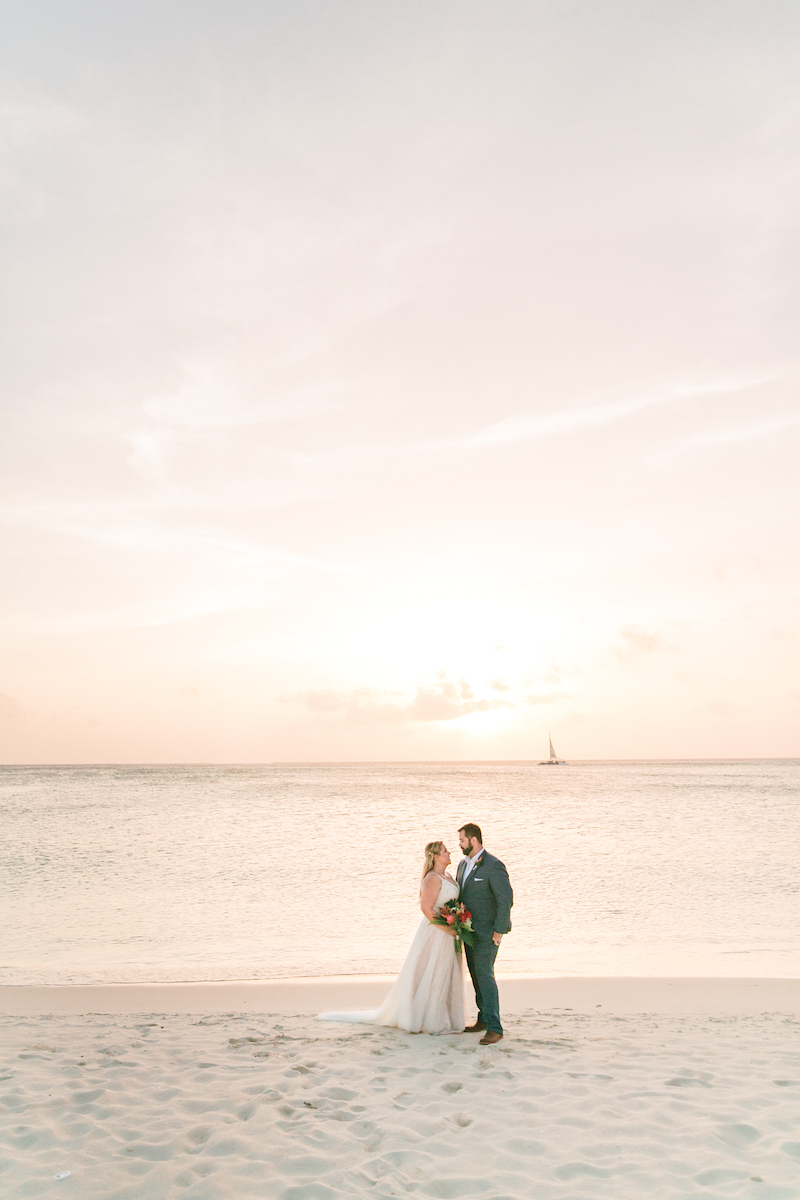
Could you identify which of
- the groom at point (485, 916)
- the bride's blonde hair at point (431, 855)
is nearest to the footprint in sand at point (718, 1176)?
the groom at point (485, 916)

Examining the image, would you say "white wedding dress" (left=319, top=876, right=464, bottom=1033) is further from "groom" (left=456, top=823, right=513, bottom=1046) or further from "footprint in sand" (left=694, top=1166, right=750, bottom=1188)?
"footprint in sand" (left=694, top=1166, right=750, bottom=1188)

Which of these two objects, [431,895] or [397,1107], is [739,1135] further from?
[431,895]

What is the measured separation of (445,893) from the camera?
773 cm

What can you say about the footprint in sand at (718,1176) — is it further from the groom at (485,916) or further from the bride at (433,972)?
the bride at (433,972)

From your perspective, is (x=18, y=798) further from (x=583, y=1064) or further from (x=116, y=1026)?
(x=583, y=1064)

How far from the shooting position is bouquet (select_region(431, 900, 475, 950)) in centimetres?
762

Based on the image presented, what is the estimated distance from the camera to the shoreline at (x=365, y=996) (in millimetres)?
Result: 9078

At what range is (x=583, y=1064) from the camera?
21.9 feet

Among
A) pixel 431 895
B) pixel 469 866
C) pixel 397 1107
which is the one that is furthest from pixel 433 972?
pixel 397 1107

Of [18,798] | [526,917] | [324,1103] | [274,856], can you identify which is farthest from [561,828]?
[18,798]

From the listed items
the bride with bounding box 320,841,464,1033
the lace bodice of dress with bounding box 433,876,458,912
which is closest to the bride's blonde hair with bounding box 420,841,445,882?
the bride with bounding box 320,841,464,1033

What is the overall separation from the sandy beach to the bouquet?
3.06ft

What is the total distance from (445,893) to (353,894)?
12.4 metres

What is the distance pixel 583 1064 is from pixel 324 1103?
2.40 m
